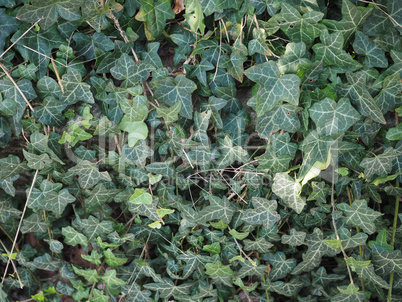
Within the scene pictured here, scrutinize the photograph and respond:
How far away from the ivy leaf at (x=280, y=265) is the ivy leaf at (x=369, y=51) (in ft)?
2.36

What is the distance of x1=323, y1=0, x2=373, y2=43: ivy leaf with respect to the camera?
1.07 m

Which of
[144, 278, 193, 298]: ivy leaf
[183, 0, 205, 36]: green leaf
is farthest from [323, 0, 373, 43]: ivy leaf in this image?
[144, 278, 193, 298]: ivy leaf

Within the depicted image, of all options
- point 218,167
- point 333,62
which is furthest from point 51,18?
point 333,62

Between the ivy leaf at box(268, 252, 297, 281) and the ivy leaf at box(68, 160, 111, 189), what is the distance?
661 mm

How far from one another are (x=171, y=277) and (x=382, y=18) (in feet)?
3.71

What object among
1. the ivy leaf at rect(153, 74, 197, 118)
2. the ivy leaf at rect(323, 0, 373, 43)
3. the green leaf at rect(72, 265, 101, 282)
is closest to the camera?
the ivy leaf at rect(323, 0, 373, 43)

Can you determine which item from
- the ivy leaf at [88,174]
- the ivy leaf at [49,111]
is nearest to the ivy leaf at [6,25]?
the ivy leaf at [49,111]

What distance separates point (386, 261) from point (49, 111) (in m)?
1.25

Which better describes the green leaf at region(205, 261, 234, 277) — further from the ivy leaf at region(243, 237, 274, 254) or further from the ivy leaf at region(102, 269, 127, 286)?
the ivy leaf at region(102, 269, 127, 286)

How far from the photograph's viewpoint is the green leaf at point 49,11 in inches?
45.3

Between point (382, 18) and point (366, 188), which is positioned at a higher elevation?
point (382, 18)

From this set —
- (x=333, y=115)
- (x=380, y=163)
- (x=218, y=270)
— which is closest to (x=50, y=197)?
(x=218, y=270)

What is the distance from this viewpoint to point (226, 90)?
3.97ft

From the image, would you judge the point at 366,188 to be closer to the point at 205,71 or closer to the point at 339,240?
the point at 339,240
